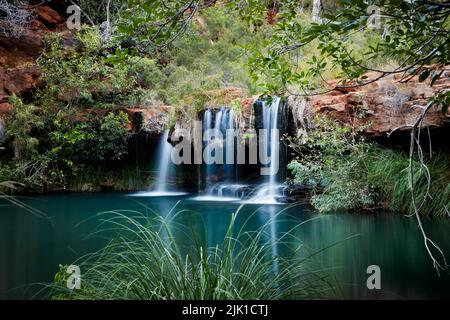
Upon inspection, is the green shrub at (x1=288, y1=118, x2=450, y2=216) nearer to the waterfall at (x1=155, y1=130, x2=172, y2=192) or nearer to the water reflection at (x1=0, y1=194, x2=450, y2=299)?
the water reflection at (x1=0, y1=194, x2=450, y2=299)

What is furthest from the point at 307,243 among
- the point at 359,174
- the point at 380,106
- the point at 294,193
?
the point at 380,106

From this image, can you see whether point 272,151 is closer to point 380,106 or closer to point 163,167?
point 380,106

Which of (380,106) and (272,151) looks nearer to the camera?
(380,106)

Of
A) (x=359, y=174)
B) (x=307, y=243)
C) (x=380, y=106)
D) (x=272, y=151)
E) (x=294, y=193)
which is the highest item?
(x=380, y=106)

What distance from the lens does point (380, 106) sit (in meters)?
7.76

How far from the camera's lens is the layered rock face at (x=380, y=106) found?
7.26 metres

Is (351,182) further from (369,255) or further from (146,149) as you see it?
(146,149)

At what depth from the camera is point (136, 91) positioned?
1188cm

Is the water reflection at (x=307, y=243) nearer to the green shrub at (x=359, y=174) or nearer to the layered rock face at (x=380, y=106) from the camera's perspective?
the green shrub at (x=359, y=174)

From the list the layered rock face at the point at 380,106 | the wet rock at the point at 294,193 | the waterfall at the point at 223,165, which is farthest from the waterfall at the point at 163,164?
the layered rock face at the point at 380,106

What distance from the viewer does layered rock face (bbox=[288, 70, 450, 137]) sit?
7262 mm

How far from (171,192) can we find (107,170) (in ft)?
7.30
